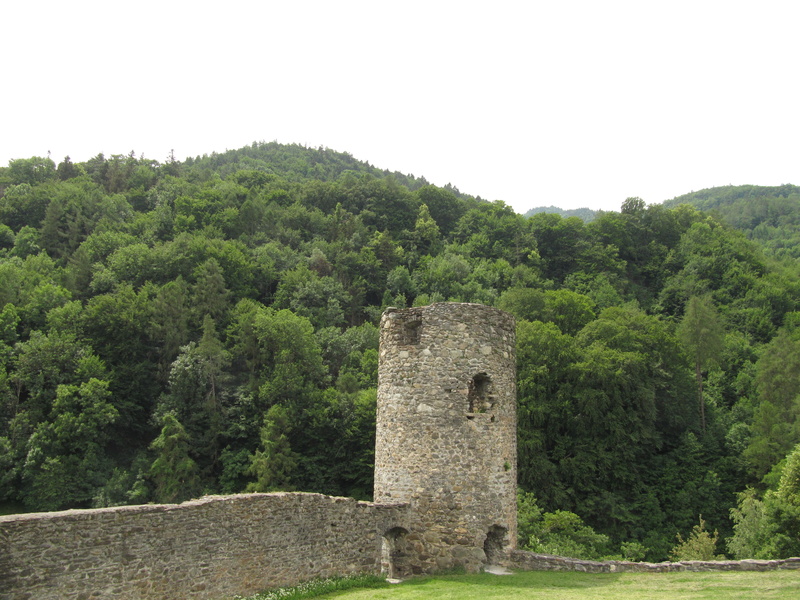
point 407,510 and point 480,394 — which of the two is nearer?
point 407,510

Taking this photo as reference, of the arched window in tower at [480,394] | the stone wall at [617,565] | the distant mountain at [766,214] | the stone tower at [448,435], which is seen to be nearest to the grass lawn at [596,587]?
the stone wall at [617,565]

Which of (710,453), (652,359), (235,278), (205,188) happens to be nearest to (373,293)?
(235,278)

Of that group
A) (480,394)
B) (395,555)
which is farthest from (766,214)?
(395,555)

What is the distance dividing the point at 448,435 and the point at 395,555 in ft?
8.67

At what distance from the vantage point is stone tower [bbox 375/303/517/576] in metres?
13.9

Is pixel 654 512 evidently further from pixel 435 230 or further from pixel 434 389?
pixel 435 230

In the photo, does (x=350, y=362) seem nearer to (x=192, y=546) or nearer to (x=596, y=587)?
(x=596, y=587)

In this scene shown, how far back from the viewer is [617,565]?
14500mm

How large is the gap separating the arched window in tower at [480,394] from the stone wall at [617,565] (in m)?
2.99

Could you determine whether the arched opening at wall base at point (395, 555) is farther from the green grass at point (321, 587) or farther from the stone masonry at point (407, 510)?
the green grass at point (321, 587)

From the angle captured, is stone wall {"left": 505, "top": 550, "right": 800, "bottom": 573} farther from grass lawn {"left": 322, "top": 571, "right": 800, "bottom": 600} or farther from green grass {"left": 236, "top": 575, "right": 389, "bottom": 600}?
green grass {"left": 236, "top": 575, "right": 389, "bottom": 600}

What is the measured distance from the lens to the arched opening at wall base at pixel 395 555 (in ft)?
45.6

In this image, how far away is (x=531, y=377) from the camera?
128ft

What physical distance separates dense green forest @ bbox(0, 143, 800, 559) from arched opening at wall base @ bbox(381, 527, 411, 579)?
12.3 metres
